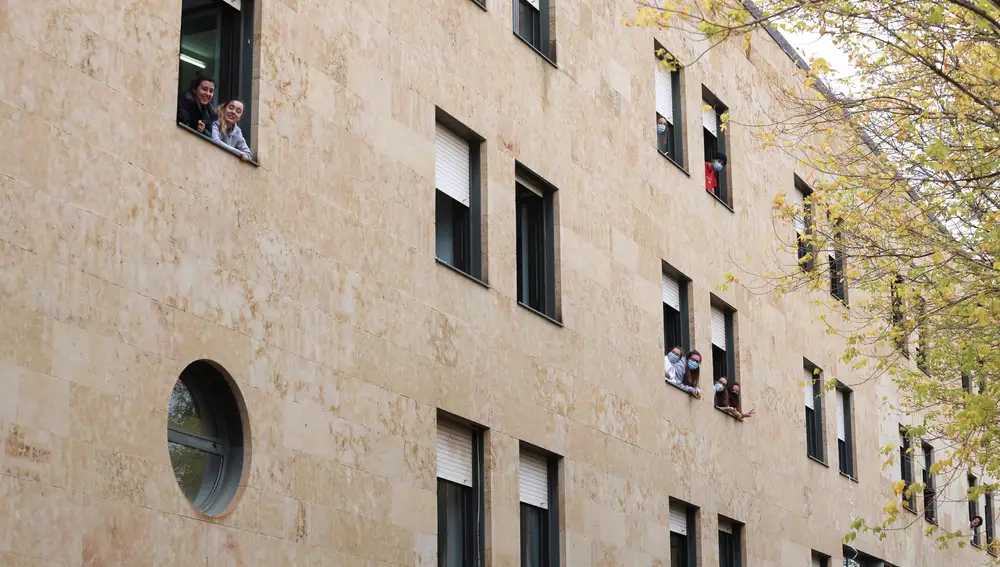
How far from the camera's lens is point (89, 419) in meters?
13.2

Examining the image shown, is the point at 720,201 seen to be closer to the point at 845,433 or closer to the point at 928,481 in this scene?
the point at 845,433

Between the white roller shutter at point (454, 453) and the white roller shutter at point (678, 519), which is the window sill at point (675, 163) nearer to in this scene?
the white roller shutter at point (678, 519)

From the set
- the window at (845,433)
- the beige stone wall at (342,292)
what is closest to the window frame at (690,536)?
the beige stone wall at (342,292)

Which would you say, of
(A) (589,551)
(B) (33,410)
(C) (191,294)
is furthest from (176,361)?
(A) (589,551)

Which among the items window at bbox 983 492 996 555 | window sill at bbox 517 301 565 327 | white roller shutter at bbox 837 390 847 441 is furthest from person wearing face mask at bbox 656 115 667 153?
window at bbox 983 492 996 555

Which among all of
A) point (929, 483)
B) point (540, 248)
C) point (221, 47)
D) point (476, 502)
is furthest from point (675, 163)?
point (929, 483)

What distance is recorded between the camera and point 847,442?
113 feet

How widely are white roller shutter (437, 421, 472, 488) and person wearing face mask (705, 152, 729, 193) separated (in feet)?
34.0

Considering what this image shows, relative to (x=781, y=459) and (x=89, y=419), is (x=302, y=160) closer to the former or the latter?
(x=89, y=419)

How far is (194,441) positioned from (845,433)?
2230 centimetres

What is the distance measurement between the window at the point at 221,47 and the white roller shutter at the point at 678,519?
11.4 meters

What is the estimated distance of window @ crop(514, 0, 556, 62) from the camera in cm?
2266

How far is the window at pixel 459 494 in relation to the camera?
18.8m

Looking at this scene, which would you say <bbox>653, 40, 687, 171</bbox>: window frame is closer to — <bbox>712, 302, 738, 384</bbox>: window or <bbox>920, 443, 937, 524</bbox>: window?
<bbox>712, 302, 738, 384</bbox>: window
